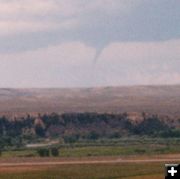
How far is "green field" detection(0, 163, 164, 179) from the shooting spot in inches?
2233

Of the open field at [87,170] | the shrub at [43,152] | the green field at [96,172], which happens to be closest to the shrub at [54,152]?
the shrub at [43,152]

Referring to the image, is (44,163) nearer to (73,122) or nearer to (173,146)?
(173,146)

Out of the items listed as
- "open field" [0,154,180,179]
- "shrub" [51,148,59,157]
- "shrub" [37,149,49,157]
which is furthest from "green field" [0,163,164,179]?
"shrub" [51,148,59,157]

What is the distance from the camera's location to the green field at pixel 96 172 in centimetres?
5672

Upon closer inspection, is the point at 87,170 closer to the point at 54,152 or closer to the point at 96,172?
the point at 96,172

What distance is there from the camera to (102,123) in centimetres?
13762

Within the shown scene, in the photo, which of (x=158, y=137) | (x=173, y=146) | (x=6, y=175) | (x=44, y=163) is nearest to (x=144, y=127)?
(x=158, y=137)

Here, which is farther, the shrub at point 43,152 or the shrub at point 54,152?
the shrub at point 54,152

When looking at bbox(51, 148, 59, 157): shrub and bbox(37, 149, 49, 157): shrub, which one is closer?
bbox(37, 149, 49, 157): shrub

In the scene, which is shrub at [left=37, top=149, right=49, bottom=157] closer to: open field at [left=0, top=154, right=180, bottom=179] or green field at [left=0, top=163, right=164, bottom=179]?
open field at [left=0, top=154, right=180, bottom=179]

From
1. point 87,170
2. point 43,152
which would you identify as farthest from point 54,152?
point 87,170

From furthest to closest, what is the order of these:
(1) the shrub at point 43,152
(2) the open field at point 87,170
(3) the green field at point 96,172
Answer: (1) the shrub at point 43,152 → (2) the open field at point 87,170 → (3) the green field at point 96,172

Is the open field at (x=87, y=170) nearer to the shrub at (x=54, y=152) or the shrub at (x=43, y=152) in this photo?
the shrub at (x=43, y=152)

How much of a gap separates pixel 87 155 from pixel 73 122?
58.9 meters
